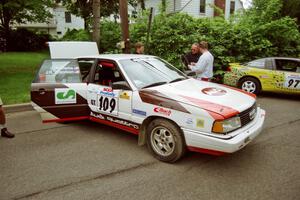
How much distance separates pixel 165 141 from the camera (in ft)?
12.7

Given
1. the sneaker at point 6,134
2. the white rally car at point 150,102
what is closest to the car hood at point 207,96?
the white rally car at point 150,102

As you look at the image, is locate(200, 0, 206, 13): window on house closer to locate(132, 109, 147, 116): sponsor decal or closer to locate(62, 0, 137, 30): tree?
locate(62, 0, 137, 30): tree

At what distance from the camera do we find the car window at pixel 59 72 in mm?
5016

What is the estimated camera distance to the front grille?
144 inches

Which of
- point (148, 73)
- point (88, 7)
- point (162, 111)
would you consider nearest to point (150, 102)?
point (162, 111)

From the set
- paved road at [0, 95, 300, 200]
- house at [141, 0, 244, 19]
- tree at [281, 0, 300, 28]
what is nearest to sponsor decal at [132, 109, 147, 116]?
paved road at [0, 95, 300, 200]

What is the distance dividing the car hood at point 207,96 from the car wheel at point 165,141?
392 millimetres

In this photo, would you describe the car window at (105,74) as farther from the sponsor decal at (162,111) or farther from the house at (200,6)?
the house at (200,6)

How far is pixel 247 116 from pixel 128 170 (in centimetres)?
184

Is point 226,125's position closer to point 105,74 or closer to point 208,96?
A: point 208,96

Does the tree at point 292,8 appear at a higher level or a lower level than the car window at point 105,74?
higher

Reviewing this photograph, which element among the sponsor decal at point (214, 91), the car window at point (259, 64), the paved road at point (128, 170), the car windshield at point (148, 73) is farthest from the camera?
the car window at point (259, 64)

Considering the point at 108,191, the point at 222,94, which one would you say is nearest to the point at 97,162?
the point at 108,191

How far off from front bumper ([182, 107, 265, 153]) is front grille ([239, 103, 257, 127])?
70 millimetres
